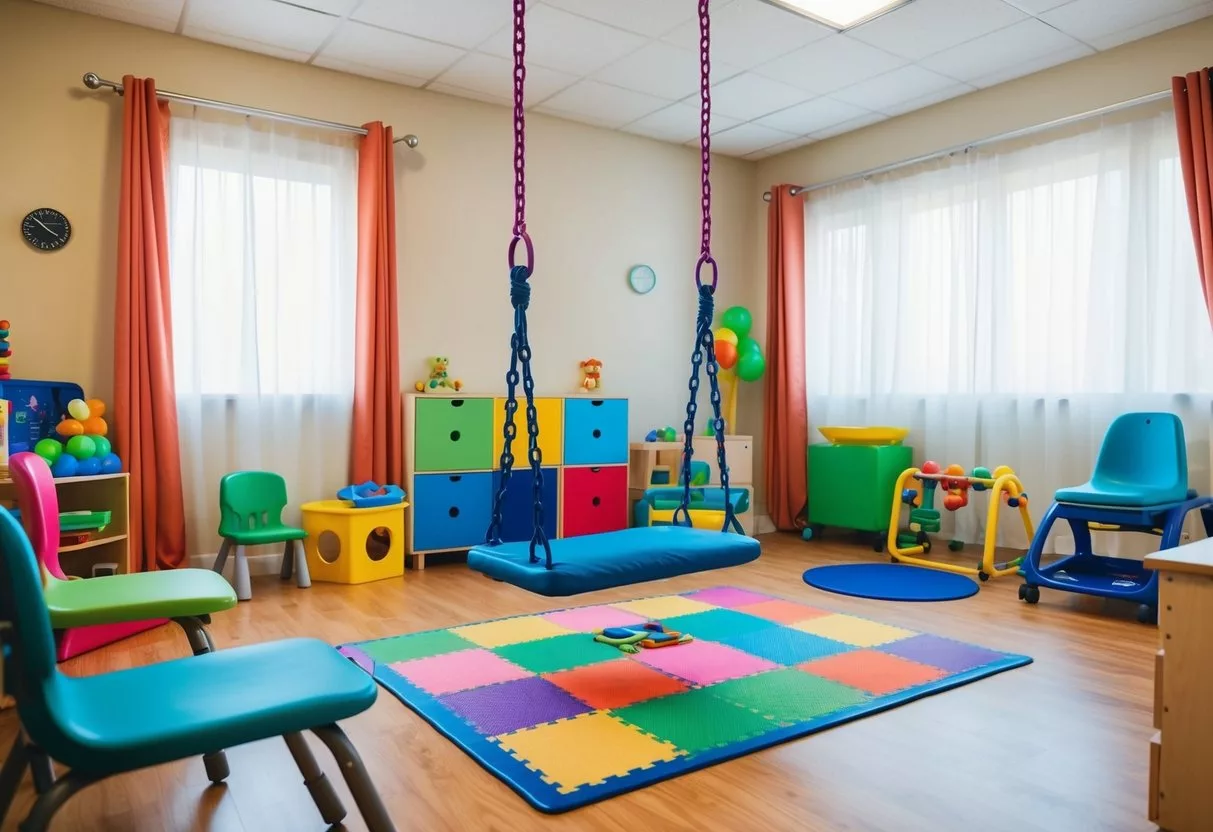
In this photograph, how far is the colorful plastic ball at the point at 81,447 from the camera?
133 inches

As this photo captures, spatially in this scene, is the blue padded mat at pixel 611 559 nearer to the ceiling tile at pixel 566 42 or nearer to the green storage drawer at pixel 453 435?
the green storage drawer at pixel 453 435

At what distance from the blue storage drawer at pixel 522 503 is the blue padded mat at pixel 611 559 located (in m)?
1.91

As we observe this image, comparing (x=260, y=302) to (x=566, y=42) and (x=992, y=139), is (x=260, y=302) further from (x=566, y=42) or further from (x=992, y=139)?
(x=992, y=139)

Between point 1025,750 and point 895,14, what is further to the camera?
point 895,14

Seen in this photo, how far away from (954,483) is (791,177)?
2645 millimetres

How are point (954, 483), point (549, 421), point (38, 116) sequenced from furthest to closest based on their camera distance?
point (549, 421)
point (954, 483)
point (38, 116)

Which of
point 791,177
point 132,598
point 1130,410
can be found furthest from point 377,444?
point 1130,410

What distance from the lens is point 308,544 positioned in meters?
4.27

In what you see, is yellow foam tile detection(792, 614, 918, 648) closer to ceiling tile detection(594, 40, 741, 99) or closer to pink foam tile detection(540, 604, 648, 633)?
pink foam tile detection(540, 604, 648, 633)

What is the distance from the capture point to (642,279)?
5.70 m

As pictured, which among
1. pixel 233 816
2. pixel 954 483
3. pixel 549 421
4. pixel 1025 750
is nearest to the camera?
pixel 233 816

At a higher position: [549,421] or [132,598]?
[549,421]

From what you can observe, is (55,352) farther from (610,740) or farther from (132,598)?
(610,740)

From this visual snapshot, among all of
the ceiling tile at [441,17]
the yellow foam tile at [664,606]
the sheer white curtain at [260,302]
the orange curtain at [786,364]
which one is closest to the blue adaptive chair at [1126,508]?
the yellow foam tile at [664,606]
